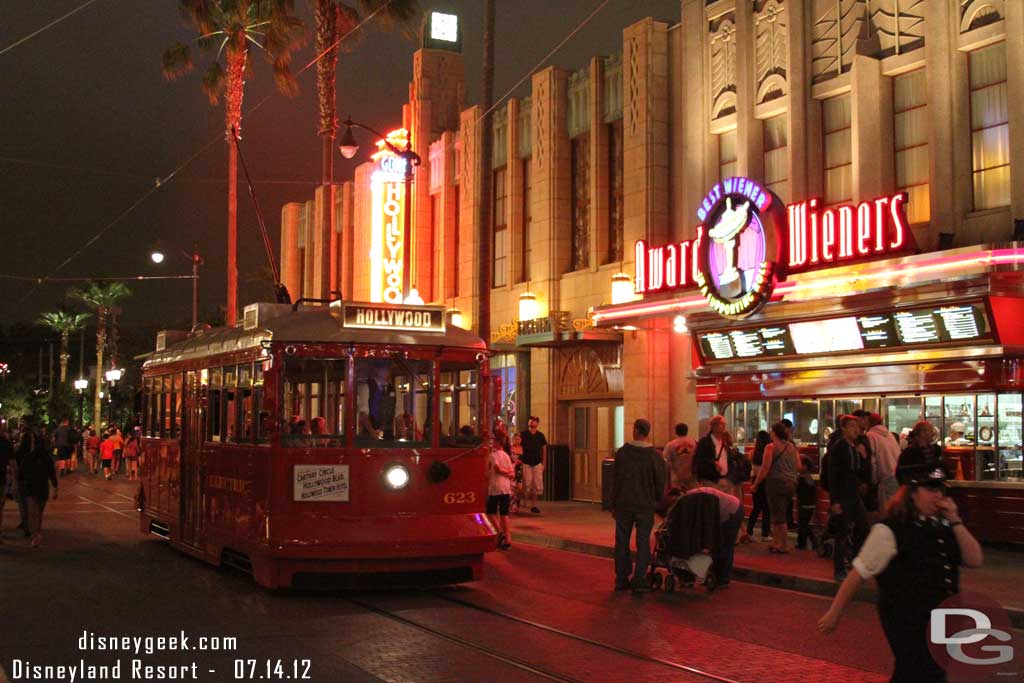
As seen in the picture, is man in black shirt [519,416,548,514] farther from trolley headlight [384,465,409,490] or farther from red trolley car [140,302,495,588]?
trolley headlight [384,465,409,490]

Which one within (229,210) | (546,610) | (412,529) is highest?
(229,210)

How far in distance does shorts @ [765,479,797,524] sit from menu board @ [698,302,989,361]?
309 centimetres

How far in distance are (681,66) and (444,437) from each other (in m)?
12.9

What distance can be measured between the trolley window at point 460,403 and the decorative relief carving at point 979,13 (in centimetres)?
959

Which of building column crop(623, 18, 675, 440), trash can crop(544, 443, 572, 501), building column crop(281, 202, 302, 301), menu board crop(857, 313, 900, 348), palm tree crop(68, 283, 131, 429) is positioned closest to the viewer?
menu board crop(857, 313, 900, 348)

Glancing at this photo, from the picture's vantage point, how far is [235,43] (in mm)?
33531

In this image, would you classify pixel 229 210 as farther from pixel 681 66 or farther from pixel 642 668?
pixel 642 668

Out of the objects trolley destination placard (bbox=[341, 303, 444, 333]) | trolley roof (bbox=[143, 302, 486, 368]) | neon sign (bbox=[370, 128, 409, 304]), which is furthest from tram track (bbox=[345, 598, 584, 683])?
neon sign (bbox=[370, 128, 409, 304])

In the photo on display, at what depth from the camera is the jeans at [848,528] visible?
13227mm

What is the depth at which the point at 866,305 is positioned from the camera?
17938mm

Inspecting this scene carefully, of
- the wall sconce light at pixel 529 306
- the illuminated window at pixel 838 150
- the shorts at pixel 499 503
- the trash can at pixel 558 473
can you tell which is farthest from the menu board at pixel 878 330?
the wall sconce light at pixel 529 306

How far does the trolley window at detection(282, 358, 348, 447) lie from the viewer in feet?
40.5

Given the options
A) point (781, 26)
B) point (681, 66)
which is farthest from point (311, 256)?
point (781, 26)

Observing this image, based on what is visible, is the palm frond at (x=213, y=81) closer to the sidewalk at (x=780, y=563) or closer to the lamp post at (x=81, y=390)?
the sidewalk at (x=780, y=563)
